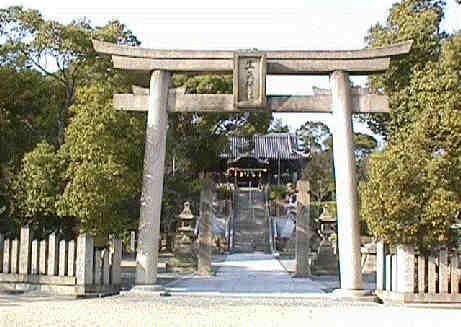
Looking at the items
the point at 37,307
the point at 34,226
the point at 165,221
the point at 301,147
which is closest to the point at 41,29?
the point at 34,226

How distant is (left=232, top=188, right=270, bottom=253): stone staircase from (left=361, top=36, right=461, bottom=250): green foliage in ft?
65.9

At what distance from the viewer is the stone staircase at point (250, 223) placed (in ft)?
110

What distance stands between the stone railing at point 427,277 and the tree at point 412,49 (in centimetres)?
370

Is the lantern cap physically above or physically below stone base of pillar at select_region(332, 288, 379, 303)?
above

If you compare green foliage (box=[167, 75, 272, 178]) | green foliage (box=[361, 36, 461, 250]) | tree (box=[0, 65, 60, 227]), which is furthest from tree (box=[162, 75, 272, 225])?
green foliage (box=[361, 36, 461, 250])

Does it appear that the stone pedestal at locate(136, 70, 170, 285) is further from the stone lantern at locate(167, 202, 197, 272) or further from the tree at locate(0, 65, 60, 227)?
the stone lantern at locate(167, 202, 197, 272)

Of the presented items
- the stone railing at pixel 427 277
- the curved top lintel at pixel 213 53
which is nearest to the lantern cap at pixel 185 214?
the curved top lintel at pixel 213 53

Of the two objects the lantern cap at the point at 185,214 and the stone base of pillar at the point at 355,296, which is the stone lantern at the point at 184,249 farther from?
the stone base of pillar at the point at 355,296

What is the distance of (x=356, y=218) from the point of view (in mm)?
13070

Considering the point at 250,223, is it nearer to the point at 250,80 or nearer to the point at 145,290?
the point at 250,80

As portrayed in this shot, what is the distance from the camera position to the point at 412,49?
15.5m

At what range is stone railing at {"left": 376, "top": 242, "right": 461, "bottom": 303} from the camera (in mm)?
12391

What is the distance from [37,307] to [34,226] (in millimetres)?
4400

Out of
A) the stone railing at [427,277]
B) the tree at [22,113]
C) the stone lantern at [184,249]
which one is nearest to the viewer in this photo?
the stone railing at [427,277]
